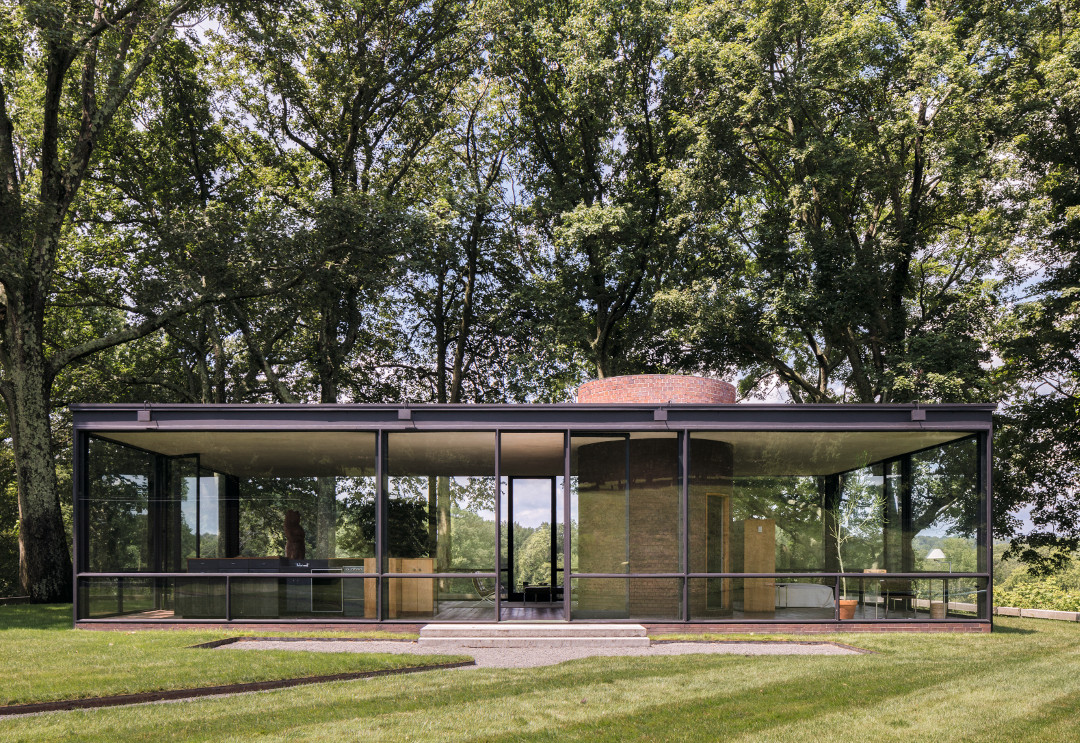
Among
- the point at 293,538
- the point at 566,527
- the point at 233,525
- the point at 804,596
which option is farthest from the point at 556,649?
the point at 233,525

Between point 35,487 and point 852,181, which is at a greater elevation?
point 852,181

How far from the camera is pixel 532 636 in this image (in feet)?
40.6

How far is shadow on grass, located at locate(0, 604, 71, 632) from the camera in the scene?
13.7 metres

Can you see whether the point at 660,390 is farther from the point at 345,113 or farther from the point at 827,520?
the point at 345,113

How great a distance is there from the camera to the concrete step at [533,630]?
490 inches

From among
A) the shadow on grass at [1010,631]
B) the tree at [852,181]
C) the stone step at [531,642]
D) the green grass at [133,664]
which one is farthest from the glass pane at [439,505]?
the tree at [852,181]

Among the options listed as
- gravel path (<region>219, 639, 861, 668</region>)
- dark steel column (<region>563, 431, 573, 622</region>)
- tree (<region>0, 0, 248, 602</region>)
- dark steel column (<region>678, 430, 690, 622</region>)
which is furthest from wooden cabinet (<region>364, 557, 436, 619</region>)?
tree (<region>0, 0, 248, 602</region>)

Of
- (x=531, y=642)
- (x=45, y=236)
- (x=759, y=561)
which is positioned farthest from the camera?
(x=45, y=236)

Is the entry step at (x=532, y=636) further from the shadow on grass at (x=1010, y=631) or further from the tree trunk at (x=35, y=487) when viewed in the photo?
the tree trunk at (x=35, y=487)

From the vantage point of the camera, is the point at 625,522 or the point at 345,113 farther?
the point at 345,113

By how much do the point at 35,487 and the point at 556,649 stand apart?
14251mm

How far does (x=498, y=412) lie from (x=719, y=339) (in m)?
13.4

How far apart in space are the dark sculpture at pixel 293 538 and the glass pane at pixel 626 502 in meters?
4.43

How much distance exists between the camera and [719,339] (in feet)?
83.7
